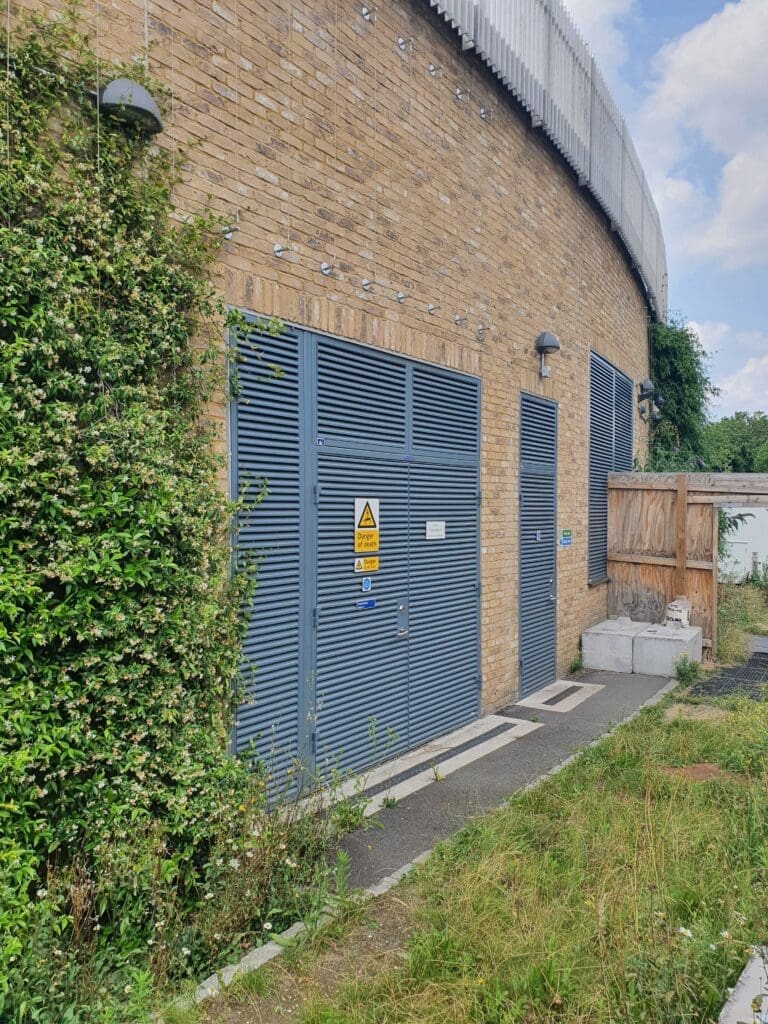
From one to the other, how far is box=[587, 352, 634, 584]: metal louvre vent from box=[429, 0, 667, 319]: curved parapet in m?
2.42

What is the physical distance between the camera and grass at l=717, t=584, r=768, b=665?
10.5 m

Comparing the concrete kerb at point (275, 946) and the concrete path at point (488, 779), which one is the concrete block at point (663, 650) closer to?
the concrete path at point (488, 779)

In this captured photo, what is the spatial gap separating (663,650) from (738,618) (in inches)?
161

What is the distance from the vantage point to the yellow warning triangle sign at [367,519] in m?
5.74

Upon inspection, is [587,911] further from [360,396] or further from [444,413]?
[444,413]

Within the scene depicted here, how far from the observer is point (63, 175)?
3.61 meters

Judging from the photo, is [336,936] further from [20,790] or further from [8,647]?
[8,647]

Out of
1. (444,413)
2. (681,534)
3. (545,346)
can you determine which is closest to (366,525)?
(444,413)

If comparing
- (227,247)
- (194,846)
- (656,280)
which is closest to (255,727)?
(194,846)

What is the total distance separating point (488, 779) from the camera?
5.78m

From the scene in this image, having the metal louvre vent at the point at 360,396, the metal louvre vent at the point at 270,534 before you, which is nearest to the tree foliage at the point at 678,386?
the metal louvre vent at the point at 360,396

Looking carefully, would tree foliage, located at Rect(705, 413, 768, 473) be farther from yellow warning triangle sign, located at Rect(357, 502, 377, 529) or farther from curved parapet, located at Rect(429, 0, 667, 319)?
yellow warning triangle sign, located at Rect(357, 502, 377, 529)

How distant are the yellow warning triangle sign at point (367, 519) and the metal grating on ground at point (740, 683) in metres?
4.82

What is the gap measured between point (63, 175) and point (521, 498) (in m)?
5.90
